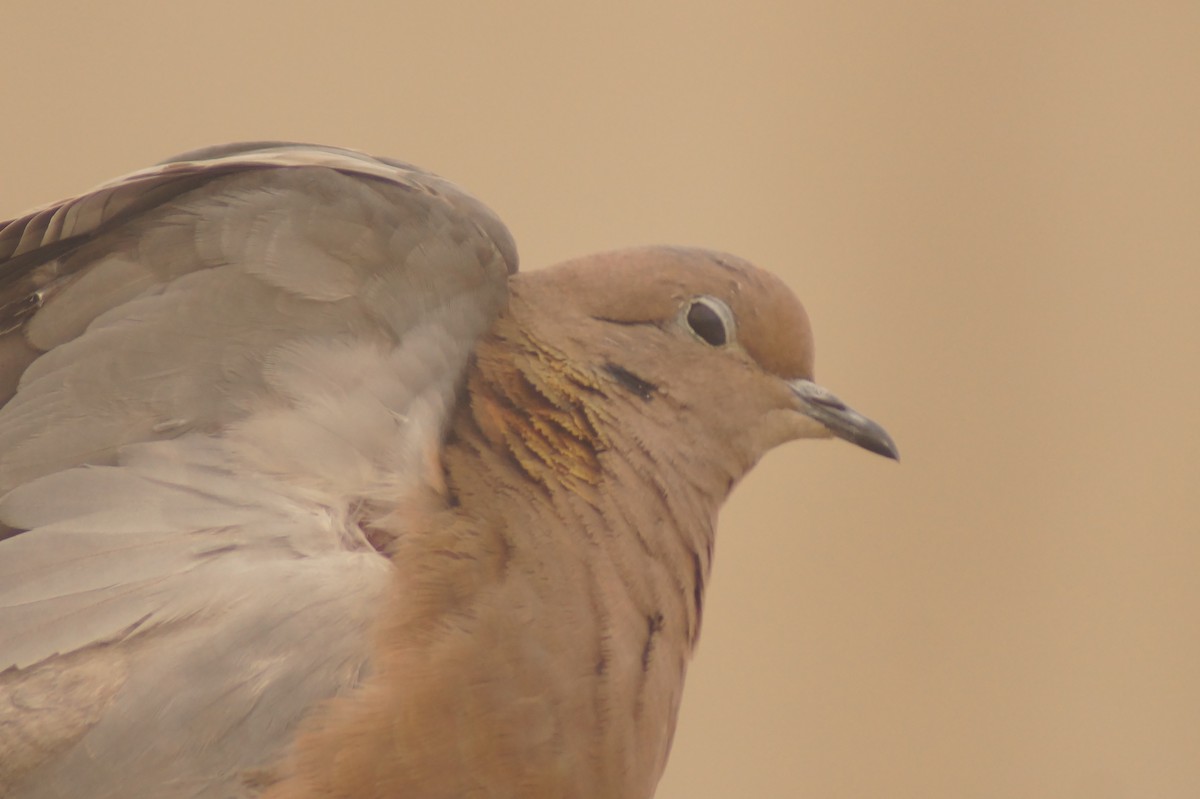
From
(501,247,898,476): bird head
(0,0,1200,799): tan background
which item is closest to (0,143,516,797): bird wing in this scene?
(501,247,898,476): bird head

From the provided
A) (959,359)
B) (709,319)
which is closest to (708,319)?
(709,319)

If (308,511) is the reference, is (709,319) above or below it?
above

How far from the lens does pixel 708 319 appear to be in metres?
1.07

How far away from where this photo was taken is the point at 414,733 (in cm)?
82

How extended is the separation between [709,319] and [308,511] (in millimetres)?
391

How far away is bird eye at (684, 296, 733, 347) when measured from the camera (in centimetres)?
107

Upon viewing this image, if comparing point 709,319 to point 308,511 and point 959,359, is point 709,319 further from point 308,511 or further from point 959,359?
point 959,359

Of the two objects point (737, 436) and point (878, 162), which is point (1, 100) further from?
point (878, 162)

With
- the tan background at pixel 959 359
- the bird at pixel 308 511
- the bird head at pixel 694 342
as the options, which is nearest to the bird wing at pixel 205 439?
the bird at pixel 308 511

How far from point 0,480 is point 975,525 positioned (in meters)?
1.75

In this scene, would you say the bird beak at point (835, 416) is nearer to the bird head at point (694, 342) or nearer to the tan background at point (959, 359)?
the bird head at point (694, 342)

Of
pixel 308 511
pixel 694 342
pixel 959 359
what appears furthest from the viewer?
pixel 959 359

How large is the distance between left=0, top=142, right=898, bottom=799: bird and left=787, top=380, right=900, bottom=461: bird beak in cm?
19

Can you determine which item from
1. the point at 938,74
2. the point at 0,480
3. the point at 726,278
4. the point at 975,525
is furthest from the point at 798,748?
the point at 0,480
